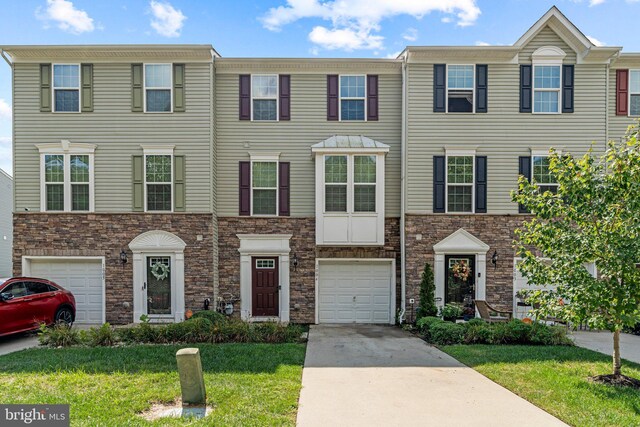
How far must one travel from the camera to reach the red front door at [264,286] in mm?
12977

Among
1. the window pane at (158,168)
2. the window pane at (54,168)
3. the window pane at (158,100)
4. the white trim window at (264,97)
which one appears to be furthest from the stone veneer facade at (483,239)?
the window pane at (54,168)

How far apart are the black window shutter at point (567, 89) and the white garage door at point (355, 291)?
7448mm

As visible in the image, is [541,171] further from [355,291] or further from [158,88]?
[158,88]

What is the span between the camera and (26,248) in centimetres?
1263

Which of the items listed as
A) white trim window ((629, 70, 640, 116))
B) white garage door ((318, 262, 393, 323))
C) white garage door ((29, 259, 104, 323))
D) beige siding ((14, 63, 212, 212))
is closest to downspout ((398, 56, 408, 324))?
white garage door ((318, 262, 393, 323))

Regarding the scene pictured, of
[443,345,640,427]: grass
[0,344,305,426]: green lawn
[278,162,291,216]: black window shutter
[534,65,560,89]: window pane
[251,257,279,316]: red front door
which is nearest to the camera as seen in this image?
[0,344,305,426]: green lawn

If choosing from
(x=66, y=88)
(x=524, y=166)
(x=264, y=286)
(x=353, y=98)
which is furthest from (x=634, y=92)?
(x=66, y=88)

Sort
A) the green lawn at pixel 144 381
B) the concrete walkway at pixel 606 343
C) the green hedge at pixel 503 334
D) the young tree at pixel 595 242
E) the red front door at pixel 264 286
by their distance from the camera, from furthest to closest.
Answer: the red front door at pixel 264 286 < the green hedge at pixel 503 334 < the concrete walkway at pixel 606 343 < the young tree at pixel 595 242 < the green lawn at pixel 144 381

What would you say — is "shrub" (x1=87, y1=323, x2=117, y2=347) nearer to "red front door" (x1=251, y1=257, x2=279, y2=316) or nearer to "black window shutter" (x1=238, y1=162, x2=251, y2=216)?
"red front door" (x1=251, y1=257, x2=279, y2=316)

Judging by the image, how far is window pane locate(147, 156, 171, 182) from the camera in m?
12.8

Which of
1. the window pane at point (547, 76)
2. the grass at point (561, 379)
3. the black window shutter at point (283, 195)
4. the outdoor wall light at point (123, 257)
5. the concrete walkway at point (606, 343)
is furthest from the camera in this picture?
the black window shutter at point (283, 195)

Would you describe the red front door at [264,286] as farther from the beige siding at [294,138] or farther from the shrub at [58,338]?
the shrub at [58,338]

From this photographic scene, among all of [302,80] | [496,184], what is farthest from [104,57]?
[496,184]

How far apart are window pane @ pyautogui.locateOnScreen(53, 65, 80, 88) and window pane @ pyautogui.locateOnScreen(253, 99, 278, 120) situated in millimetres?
5542
